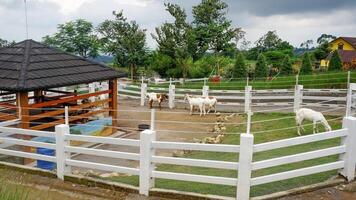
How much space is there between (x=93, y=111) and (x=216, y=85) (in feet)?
39.9

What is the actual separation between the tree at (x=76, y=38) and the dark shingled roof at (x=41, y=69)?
25838 millimetres

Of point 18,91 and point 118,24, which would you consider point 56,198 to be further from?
point 118,24

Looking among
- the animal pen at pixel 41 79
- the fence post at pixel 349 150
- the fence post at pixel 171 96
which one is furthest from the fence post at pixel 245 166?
the fence post at pixel 171 96

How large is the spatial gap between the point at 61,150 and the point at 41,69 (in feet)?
17.8

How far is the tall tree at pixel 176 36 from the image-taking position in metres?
27.7

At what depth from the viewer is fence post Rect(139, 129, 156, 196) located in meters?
5.04

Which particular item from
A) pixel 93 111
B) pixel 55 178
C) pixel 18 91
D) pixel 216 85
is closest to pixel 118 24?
pixel 216 85

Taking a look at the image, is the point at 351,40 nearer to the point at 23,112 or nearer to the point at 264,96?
the point at 264,96

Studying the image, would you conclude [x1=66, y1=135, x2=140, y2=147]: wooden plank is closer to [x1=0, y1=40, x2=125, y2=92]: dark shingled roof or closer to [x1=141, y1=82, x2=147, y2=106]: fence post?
[x1=0, y1=40, x2=125, y2=92]: dark shingled roof

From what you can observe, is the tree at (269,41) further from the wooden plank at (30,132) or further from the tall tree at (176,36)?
the wooden plank at (30,132)

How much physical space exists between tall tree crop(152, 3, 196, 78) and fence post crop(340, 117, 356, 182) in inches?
910

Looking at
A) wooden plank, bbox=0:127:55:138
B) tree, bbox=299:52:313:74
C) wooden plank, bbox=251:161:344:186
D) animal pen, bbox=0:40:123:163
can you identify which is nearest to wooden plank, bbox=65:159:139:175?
wooden plank, bbox=0:127:55:138

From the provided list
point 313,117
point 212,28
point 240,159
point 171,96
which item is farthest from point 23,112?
point 212,28

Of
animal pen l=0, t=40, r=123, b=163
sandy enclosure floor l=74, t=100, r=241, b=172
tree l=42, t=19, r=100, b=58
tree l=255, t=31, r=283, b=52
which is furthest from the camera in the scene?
tree l=255, t=31, r=283, b=52
